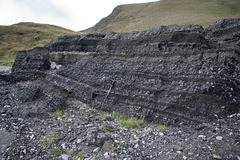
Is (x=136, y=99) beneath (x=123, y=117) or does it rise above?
above

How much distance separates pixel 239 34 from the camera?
10508 millimetres

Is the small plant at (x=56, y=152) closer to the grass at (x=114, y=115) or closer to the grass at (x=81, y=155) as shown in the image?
the grass at (x=81, y=155)

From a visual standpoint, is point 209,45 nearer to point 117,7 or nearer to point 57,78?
point 57,78

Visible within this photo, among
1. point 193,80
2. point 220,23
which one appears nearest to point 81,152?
point 193,80

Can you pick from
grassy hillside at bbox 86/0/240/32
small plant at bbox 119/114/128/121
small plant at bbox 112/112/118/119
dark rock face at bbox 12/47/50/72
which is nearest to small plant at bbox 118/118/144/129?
small plant at bbox 119/114/128/121

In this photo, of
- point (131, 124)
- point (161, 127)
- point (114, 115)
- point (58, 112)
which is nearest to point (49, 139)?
point (58, 112)

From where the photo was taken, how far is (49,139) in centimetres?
633

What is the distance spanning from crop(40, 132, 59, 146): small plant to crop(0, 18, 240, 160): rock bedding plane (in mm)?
52

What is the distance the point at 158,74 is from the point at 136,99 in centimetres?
166

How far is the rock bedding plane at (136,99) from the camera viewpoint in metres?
5.44

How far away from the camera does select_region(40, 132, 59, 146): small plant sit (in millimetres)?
6144

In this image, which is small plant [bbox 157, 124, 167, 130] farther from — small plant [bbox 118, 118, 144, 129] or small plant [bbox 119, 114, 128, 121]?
small plant [bbox 119, 114, 128, 121]

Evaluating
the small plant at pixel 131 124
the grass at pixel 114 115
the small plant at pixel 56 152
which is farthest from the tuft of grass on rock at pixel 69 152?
the grass at pixel 114 115

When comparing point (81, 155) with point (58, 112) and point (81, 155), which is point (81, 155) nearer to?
point (81, 155)
